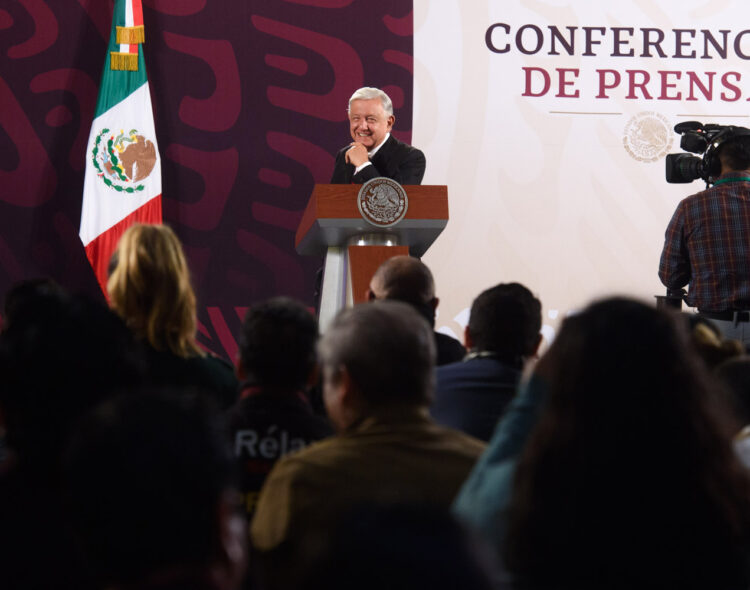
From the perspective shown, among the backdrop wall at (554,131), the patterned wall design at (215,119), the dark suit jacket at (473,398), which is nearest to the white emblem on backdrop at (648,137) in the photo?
the backdrop wall at (554,131)

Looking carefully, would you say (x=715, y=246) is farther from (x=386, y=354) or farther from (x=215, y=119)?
(x=215, y=119)

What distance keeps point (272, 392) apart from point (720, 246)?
91.7 inches

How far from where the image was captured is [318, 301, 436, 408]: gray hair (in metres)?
1.45

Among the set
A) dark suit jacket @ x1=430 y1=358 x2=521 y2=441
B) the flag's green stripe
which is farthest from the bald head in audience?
the flag's green stripe

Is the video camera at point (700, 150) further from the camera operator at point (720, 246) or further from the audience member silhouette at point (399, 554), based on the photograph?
the audience member silhouette at point (399, 554)

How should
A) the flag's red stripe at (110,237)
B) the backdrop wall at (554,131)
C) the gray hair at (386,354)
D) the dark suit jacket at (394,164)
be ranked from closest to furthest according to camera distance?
the gray hair at (386,354) → the dark suit jacket at (394,164) → the flag's red stripe at (110,237) → the backdrop wall at (554,131)

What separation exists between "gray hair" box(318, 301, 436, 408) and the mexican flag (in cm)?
400

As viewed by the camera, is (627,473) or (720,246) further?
(720,246)

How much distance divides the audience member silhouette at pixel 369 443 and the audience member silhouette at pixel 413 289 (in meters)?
0.98

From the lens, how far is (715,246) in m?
3.50

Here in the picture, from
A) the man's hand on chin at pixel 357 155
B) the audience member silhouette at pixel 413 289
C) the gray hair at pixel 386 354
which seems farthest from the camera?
the man's hand on chin at pixel 357 155

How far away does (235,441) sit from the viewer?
161 cm

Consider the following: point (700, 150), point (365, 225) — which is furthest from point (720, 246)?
point (365, 225)

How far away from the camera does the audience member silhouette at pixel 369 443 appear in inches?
51.3
